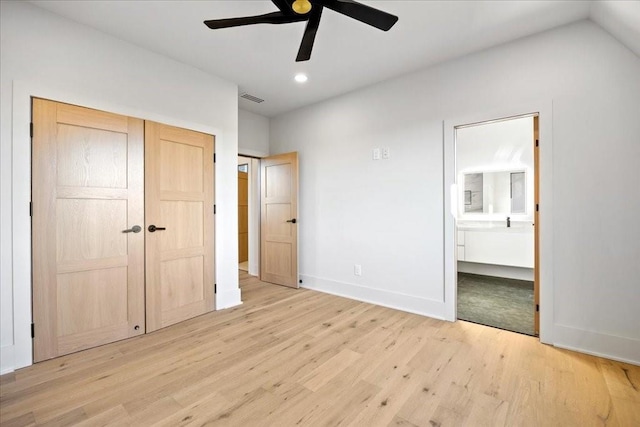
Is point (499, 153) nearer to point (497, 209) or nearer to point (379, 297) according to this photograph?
point (497, 209)

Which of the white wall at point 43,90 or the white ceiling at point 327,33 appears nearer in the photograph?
the white wall at point 43,90

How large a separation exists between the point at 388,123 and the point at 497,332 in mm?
2508

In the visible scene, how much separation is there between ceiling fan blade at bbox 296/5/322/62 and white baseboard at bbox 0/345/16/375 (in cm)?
309

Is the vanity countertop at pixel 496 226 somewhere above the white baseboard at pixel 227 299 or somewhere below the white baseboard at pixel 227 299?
above

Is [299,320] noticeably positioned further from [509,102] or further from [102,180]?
[509,102]

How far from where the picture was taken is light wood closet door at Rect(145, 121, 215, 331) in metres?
2.80

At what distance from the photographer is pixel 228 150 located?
346 cm

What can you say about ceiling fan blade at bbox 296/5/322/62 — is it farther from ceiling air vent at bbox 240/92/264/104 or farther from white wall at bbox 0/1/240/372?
ceiling air vent at bbox 240/92/264/104

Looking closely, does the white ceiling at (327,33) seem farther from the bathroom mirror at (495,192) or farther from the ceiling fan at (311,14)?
the bathroom mirror at (495,192)

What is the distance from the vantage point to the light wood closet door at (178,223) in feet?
9.20

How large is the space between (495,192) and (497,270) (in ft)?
4.42

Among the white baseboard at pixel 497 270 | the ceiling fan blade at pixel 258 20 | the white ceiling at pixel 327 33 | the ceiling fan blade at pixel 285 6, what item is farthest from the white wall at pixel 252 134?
the white baseboard at pixel 497 270

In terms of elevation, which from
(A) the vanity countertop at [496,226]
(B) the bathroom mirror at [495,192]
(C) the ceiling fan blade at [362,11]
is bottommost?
(A) the vanity countertop at [496,226]

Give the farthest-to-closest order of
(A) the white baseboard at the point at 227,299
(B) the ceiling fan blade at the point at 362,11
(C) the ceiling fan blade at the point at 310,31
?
(A) the white baseboard at the point at 227,299
(C) the ceiling fan blade at the point at 310,31
(B) the ceiling fan blade at the point at 362,11
